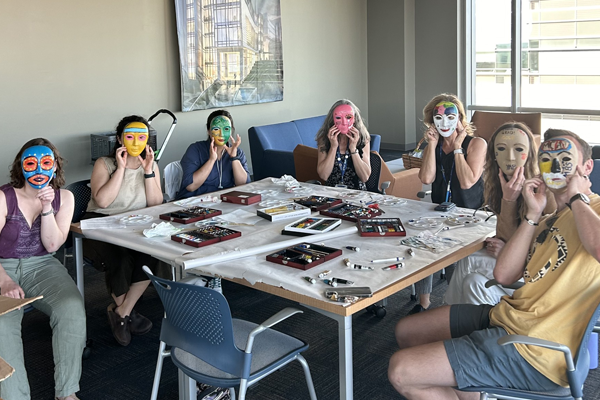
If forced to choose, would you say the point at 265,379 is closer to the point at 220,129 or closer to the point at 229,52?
the point at 220,129

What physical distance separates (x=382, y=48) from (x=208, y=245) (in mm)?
7605

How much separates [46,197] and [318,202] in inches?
52.8

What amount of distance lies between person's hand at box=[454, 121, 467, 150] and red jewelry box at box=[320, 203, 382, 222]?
0.80m

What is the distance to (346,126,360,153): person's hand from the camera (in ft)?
13.5

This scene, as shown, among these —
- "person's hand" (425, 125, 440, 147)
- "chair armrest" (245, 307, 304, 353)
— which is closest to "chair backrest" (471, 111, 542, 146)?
"person's hand" (425, 125, 440, 147)

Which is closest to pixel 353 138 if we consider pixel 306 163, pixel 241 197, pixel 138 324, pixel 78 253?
pixel 306 163

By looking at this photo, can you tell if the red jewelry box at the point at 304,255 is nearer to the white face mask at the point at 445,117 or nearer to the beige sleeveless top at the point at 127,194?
the beige sleeveless top at the point at 127,194

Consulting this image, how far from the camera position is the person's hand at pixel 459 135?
3.67 m

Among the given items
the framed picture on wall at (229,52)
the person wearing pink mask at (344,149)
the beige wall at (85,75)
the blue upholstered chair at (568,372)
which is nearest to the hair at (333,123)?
the person wearing pink mask at (344,149)

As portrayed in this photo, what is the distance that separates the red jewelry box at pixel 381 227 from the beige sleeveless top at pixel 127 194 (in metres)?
1.35

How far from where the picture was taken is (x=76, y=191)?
3691 mm

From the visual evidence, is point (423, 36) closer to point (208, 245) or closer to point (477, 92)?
point (477, 92)

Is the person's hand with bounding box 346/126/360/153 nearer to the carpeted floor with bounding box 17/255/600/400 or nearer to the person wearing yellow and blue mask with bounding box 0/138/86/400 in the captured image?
the carpeted floor with bounding box 17/255/600/400

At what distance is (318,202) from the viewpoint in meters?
3.31
